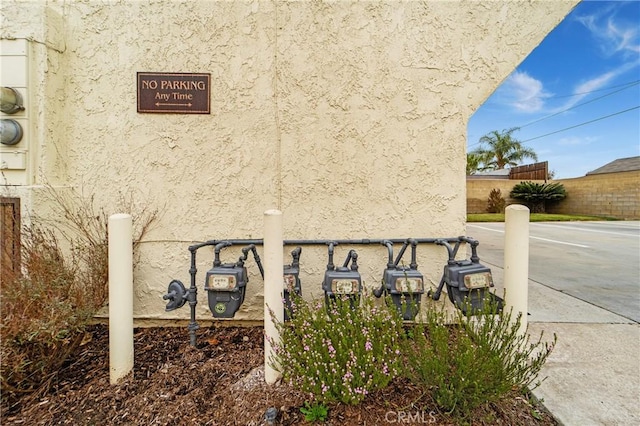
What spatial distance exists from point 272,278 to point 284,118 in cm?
163

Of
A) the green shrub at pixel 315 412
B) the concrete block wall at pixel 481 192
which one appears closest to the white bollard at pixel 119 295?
the green shrub at pixel 315 412

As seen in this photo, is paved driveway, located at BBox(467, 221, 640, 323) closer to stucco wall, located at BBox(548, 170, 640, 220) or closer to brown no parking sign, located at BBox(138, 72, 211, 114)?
brown no parking sign, located at BBox(138, 72, 211, 114)

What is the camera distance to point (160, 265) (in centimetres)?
304

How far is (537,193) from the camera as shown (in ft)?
75.7

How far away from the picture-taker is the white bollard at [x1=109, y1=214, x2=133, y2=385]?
2.24 meters

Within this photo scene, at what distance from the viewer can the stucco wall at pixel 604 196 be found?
748 inches

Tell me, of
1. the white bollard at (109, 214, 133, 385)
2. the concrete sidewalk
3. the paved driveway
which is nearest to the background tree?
the paved driveway

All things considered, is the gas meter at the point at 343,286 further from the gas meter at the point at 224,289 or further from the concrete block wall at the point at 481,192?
the concrete block wall at the point at 481,192

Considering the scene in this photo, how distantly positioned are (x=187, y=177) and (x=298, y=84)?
1.45 m

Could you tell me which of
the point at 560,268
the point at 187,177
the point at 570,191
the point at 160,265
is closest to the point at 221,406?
the point at 160,265

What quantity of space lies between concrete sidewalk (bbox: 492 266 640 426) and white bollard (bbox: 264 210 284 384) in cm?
194

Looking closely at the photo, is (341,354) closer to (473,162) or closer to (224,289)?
(224,289)

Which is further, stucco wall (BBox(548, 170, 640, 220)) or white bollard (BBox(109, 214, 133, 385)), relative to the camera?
stucco wall (BBox(548, 170, 640, 220))

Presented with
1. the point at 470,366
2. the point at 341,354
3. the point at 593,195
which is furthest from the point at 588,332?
the point at 593,195
